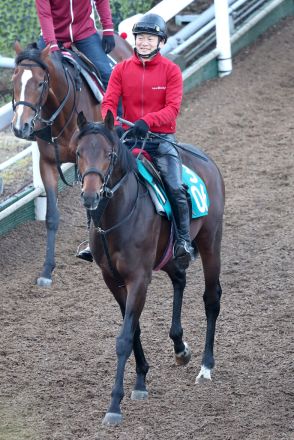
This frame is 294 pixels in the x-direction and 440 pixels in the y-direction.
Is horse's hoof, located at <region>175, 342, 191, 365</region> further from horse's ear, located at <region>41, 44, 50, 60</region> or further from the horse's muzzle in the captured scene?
horse's ear, located at <region>41, 44, 50, 60</region>

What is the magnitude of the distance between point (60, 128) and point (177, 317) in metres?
2.48

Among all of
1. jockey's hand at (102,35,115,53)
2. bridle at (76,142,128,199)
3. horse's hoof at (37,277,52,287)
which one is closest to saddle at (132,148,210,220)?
bridle at (76,142,128,199)

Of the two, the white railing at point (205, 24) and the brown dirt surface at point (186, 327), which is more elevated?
the brown dirt surface at point (186, 327)

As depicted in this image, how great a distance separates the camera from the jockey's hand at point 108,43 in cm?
969

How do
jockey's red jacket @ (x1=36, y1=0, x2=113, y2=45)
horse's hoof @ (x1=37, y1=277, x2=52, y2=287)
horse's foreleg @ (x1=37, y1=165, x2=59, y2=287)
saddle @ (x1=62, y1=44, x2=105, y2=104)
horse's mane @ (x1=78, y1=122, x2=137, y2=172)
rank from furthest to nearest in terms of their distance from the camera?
jockey's red jacket @ (x1=36, y1=0, x2=113, y2=45)
saddle @ (x1=62, y1=44, x2=105, y2=104)
horse's foreleg @ (x1=37, y1=165, x2=59, y2=287)
horse's hoof @ (x1=37, y1=277, x2=52, y2=287)
horse's mane @ (x1=78, y1=122, x2=137, y2=172)

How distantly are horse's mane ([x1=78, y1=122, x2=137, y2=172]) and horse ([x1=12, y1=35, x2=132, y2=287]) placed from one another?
2.07 m

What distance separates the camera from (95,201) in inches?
230

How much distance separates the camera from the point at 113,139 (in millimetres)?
6109

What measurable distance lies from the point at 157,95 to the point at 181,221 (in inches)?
33.3

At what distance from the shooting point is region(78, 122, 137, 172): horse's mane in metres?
6.06

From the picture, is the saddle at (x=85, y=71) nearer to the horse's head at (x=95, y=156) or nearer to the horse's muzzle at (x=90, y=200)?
the horse's head at (x=95, y=156)

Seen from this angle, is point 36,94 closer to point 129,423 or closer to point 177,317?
point 177,317

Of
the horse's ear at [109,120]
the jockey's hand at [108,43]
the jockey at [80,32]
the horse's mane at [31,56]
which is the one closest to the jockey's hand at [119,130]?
the horse's ear at [109,120]

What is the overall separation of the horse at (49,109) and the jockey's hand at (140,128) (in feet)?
6.34
